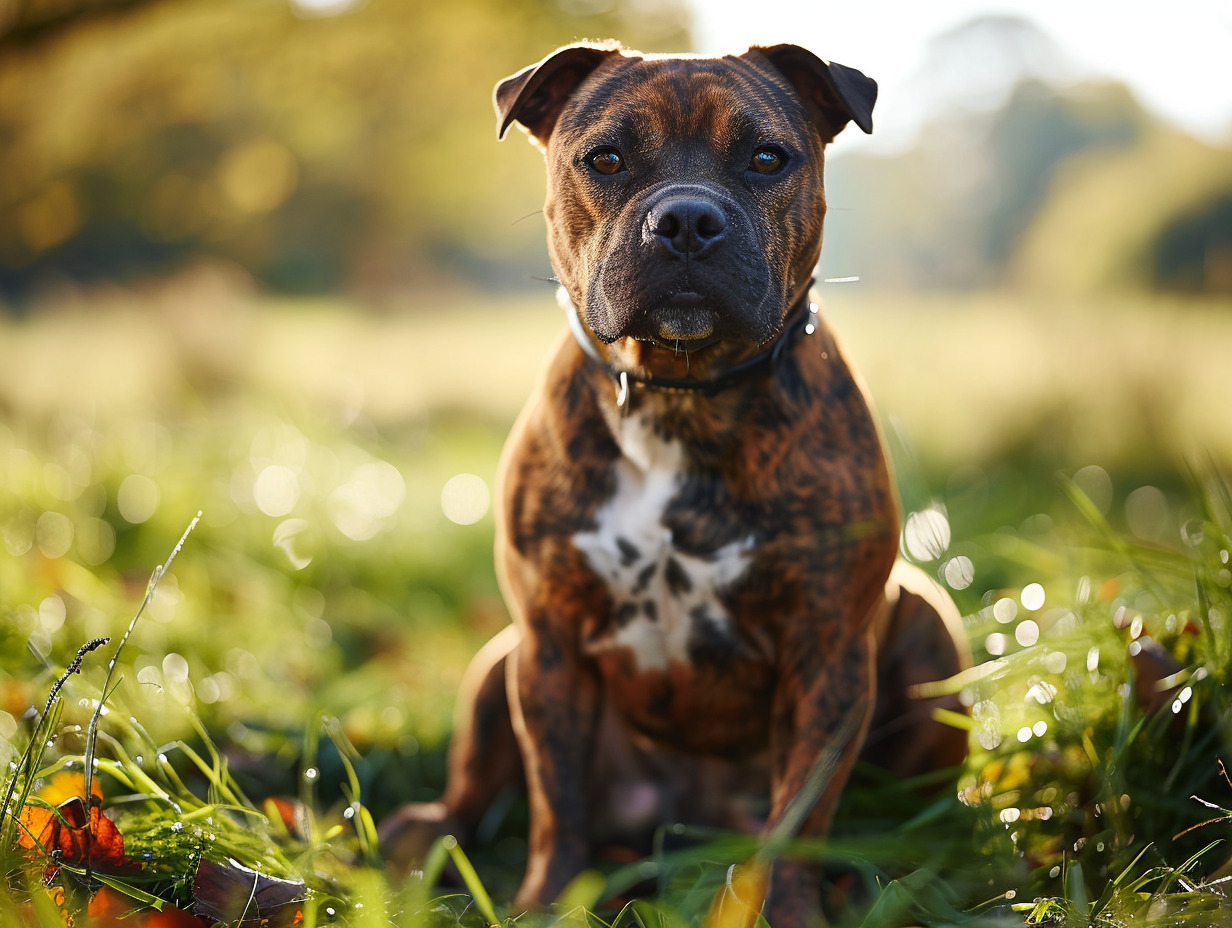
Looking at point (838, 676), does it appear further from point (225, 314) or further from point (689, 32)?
point (689, 32)

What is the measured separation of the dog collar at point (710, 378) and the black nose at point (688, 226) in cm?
32

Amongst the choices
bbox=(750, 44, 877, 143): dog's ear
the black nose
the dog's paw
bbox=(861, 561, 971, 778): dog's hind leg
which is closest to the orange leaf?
the dog's paw

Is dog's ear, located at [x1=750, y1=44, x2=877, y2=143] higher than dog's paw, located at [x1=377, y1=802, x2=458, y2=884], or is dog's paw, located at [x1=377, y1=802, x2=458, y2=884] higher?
dog's ear, located at [x1=750, y1=44, x2=877, y2=143]

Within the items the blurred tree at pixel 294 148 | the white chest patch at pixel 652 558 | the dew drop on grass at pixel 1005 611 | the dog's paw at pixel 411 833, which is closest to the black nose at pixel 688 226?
the white chest patch at pixel 652 558

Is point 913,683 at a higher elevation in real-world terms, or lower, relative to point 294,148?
higher

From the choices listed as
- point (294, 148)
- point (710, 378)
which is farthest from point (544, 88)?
point (294, 148)

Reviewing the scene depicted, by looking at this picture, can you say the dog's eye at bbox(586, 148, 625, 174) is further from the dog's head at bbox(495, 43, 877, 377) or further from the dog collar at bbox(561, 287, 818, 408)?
the dog collar at bbox(561, 287, 818, 408)

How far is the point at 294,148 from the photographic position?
12266 mm

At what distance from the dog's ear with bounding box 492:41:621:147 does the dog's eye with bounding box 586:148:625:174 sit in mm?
258

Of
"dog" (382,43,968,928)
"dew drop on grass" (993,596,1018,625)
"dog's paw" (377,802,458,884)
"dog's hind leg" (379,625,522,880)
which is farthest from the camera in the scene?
"dew drop on grass" (993,596,1018,625)

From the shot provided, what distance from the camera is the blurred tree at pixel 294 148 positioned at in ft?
27.8

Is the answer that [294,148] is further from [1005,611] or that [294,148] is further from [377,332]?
[1005,611]

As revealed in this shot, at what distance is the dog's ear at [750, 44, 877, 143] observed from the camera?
86.4 inches

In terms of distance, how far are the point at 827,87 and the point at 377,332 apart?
8.65m
